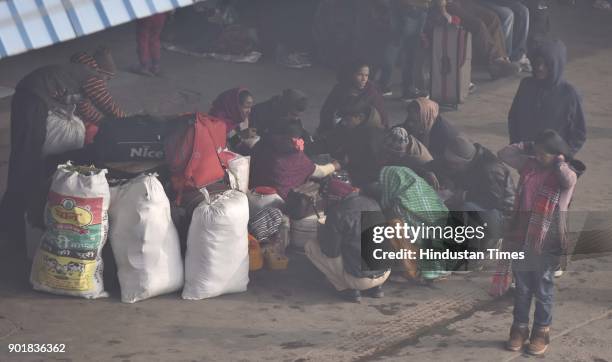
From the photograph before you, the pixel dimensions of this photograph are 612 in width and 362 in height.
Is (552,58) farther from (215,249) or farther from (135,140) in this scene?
(135,140)

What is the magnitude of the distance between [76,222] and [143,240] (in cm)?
48

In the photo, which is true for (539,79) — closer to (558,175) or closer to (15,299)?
(558,175)

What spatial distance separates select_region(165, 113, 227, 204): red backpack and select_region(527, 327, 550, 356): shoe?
8.92ft

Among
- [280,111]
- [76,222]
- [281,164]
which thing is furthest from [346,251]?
[280,111]

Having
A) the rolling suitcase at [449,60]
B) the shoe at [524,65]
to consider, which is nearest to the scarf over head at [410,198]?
the rolling suitcase at [449,60]

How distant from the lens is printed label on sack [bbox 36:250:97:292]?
29.0 feet

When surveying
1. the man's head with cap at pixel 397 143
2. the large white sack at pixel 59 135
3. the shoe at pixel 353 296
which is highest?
the large white sack at pixel 59 135

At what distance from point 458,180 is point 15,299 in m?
3.53

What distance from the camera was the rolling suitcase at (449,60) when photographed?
13.1m

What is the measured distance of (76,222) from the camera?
8.80 m

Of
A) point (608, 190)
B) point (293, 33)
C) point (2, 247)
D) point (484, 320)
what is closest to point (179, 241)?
point (2, 247)

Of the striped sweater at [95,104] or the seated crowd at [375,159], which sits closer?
the seated crowd at [375,159]

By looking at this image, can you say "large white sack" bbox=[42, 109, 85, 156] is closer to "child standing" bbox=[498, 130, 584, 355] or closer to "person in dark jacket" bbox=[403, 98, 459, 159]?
"person in dark jacket" bbox=[403, 98, 459, 159]

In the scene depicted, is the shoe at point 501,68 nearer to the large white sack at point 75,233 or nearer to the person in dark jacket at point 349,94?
the person in dark jacket at point 349,94
